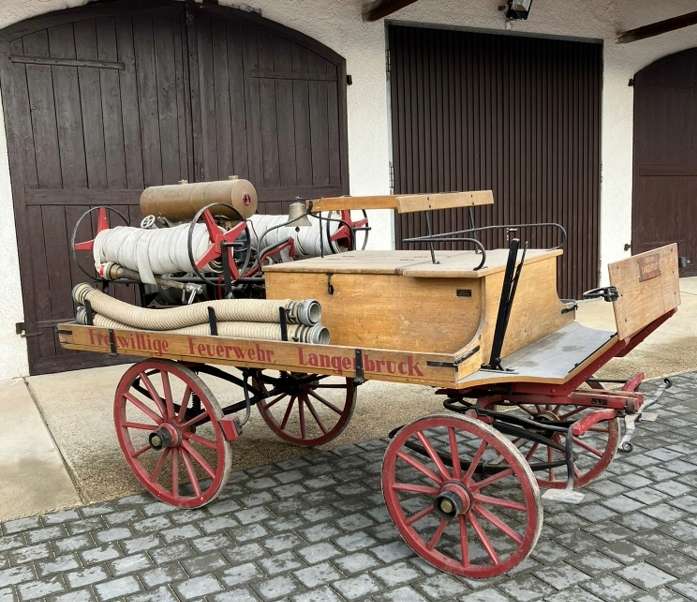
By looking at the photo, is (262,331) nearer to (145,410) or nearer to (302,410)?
(145,410)

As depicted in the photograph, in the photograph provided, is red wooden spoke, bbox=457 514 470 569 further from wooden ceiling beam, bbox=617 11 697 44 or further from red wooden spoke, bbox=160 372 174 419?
wooden ceiling beam, bbox=617 11 697 44

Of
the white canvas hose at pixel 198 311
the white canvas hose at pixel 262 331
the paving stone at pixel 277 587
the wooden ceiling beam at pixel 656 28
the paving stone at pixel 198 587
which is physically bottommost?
the paving stone at pixel 277 587

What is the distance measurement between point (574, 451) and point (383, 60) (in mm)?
5459

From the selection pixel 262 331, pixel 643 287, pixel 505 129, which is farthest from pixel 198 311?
pixel 505 129

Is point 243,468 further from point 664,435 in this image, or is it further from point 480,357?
point 664,435

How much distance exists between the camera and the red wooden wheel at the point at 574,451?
3865 mm

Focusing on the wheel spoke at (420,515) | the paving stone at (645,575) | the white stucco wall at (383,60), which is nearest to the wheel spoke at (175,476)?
the wheel spoke at (420,515)

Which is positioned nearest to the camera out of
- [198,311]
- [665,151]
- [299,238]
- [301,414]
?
[198,311]

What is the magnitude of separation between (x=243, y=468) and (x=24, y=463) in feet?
4.87

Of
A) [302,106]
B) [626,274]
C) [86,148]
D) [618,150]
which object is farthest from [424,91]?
[626,274]

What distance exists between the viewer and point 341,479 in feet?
14.3

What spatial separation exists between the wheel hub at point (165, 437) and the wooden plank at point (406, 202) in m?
1.44

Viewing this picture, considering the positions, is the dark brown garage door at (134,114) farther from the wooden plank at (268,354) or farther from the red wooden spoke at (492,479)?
the red wooden spoke at (492,479)

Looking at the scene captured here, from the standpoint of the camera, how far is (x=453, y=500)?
3174 mm
